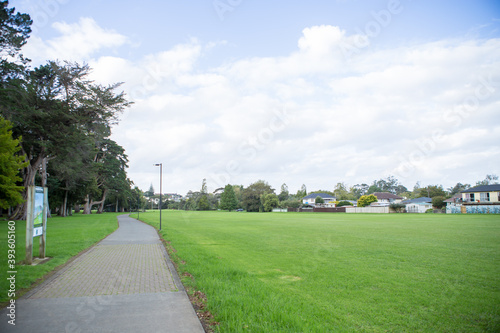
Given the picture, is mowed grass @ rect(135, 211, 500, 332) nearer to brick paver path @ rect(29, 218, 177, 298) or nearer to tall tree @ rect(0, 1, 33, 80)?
brick paver path @ rect(29, 218, 177, 298)

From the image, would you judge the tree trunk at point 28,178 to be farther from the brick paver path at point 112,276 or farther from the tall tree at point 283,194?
the tall tree at point 283,194

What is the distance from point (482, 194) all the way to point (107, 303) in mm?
78714

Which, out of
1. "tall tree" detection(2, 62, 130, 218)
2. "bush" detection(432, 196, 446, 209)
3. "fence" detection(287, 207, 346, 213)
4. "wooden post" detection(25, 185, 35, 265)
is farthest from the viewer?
"fence" detection(287, 207, 346, 213)

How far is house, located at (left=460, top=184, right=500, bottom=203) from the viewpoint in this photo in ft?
197

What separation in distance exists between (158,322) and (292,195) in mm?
133257

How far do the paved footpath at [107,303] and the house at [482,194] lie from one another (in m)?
75.2

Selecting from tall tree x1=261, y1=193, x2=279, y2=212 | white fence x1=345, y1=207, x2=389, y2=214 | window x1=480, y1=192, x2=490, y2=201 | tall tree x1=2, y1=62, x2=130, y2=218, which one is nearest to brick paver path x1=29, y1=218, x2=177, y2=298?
tall tree x1=2, y1=62, x2=130, y2=218

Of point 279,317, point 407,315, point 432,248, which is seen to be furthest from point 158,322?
point 432,248

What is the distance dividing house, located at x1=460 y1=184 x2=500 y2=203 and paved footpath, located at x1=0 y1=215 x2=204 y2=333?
2963 inches

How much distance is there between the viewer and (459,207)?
54.8m

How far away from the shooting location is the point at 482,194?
6216cm

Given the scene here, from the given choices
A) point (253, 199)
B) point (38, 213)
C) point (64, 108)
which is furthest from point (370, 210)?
point (38, 213)

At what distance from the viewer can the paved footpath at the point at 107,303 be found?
4.28 meters

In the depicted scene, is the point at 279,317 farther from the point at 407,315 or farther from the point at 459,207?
the point at 459,207
